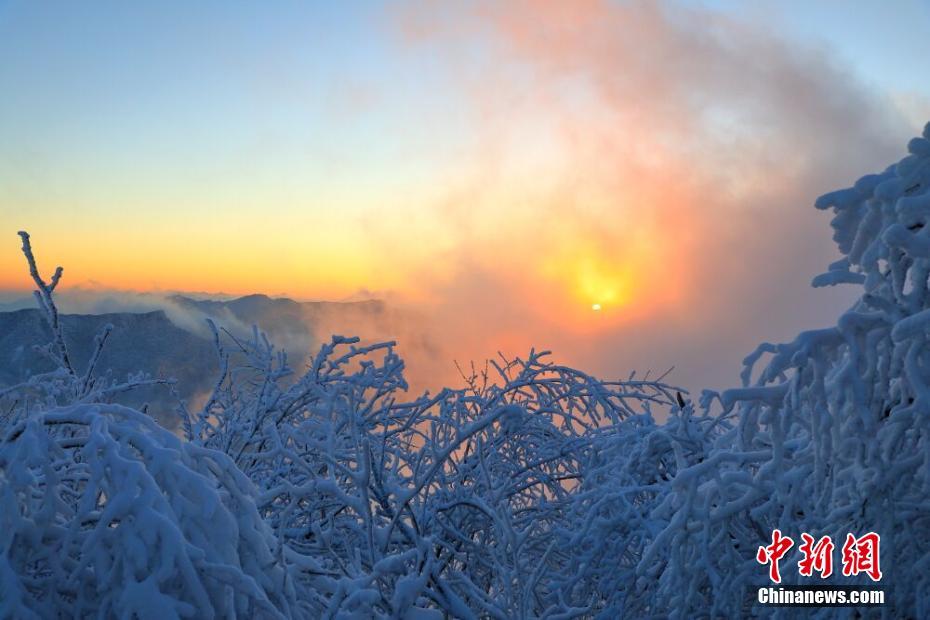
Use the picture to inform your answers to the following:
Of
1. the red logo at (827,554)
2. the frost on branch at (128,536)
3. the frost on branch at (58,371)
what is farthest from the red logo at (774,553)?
the frost on branch at (58,371)

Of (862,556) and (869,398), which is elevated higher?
(869,398)

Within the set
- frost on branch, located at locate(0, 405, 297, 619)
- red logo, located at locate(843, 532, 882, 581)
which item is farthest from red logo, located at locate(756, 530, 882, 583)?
frost on branch, located at locate(0, 405, 297, 619)

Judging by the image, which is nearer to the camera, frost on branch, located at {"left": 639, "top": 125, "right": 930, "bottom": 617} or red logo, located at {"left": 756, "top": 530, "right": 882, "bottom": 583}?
frost on branch, located at {"left": 639, "top": 125, "right": 930, "bottom": 617}

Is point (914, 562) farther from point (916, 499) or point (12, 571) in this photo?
point (12, 571)

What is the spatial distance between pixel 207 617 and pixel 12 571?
667 mm

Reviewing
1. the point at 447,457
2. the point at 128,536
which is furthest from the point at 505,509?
the point at 128,536

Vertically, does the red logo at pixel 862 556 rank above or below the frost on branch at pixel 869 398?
below

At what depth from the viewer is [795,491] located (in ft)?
12.9

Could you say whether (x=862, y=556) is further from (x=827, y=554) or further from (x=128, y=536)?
(x=128, y=536)

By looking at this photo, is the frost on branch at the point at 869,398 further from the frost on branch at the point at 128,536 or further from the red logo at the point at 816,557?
the frost on branch at the point at 128,536

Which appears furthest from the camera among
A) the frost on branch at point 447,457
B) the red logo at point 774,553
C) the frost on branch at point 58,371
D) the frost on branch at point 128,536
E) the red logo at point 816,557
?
the frost on branch at point 58,371

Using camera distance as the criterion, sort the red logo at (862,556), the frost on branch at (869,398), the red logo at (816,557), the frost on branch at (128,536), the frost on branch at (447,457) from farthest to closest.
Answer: the frost on branch at (447,457), the red logo at (816,557), the red logo at (862,556), the frost on branch at (869,398), the frost on branch at (128,536)

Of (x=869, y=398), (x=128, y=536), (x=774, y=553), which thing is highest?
(x=869, y=398)

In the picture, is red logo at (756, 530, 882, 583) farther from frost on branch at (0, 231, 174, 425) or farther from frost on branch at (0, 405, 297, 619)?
frost on branch at (0, 231, 174, 425)
